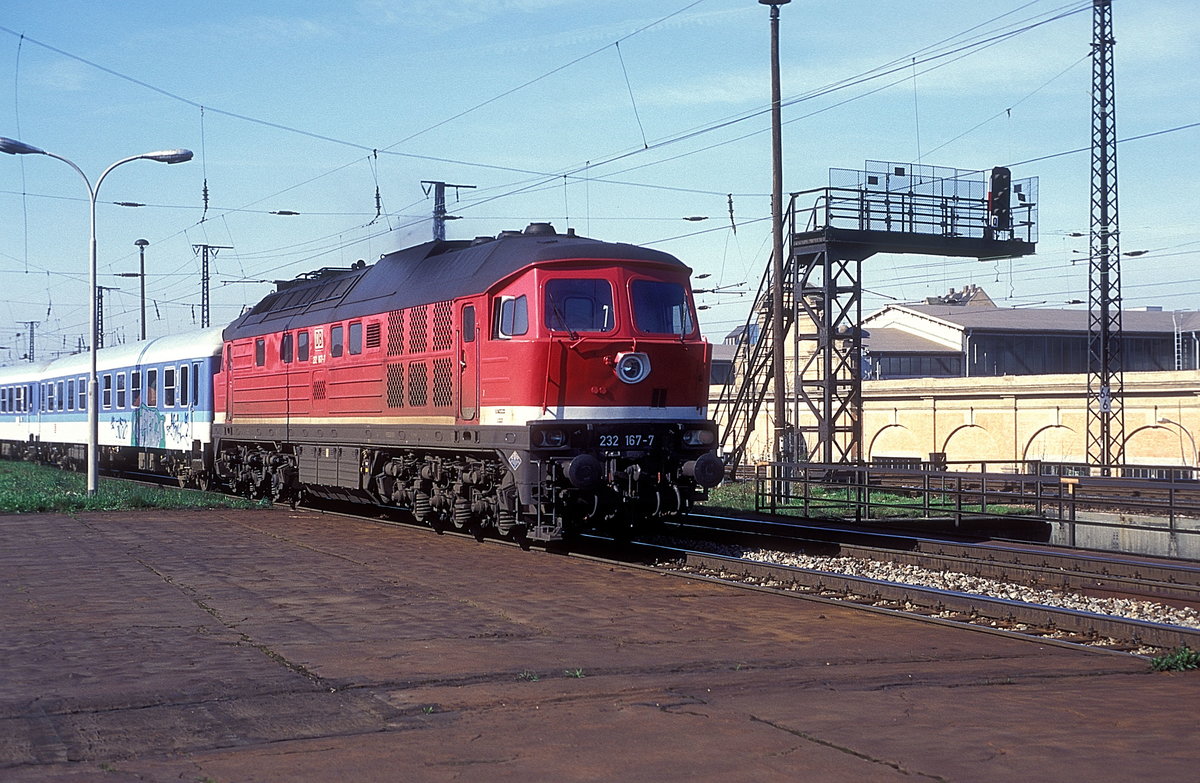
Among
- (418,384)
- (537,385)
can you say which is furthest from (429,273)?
(537,385)

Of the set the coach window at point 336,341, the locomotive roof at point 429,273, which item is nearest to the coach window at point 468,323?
the locomotive roof at point 429,273

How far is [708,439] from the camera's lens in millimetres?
17141

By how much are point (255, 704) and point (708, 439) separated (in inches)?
392

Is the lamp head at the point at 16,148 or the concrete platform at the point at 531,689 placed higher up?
the lamp head at the point at 16,148

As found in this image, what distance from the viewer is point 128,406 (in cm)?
3694

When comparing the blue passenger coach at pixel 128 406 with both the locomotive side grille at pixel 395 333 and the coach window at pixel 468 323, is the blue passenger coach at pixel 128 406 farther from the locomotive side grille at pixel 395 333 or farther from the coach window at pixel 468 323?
the coach window at pixel 468 323

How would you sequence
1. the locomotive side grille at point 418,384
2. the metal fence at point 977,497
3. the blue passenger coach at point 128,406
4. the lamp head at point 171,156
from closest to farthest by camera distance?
the locomotive side grille at point 418,384
the metal fence at point 977,497
the lamp head at point 171,156
the blue passenger coach at point 128,406

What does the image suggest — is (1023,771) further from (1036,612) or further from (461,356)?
(461,356)

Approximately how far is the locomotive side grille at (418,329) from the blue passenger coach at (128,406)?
12.1 m

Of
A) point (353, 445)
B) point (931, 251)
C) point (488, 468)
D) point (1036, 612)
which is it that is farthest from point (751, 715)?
point (931, 251)

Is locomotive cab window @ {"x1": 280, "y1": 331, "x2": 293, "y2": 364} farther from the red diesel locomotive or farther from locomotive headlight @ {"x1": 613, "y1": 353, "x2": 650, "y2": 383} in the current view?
locomotive headlight @ {"x1": 613, "y1": 353, "x2": 650, "y2": 383}

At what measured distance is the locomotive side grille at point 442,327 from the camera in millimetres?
17750

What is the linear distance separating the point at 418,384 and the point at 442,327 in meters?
1.16

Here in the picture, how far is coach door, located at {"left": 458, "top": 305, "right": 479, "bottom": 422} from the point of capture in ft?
56.0
